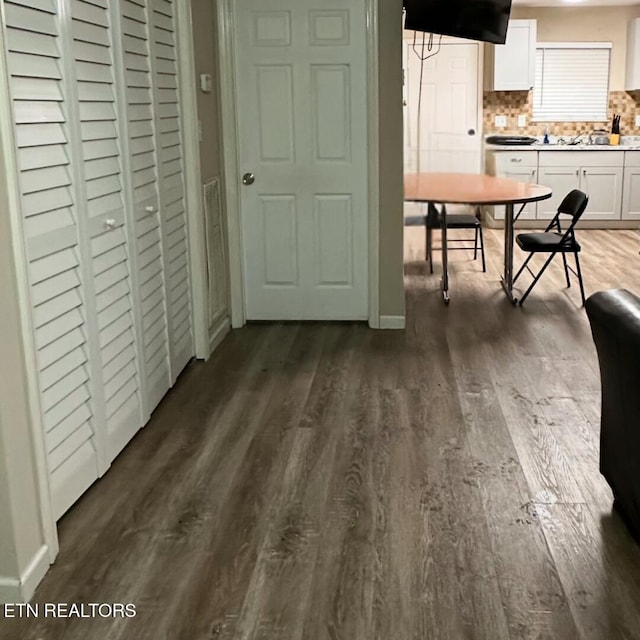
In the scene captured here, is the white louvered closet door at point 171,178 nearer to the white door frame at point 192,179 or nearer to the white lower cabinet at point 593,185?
the white door frame at point 192,179

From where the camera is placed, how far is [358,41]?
473cm

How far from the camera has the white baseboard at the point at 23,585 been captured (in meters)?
2.28

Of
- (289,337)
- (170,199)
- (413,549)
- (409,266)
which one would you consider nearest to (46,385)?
(413,549)

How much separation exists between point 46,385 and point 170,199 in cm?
163

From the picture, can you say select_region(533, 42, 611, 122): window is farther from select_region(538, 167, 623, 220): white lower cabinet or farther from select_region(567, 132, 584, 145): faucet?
select_region(538, 167, 623, 220): white lower cabinet

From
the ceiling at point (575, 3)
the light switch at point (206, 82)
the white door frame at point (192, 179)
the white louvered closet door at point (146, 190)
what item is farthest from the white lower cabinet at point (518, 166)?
the white louvered closet door at point (146, 190)

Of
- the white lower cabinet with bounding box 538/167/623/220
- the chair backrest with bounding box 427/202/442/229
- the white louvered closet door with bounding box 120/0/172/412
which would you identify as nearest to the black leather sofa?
the white louvered closet door with bounding box 120/0/172/412

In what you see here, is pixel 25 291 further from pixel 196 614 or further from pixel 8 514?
pixel 196 614

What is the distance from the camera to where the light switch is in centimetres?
441

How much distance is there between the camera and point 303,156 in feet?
16.3

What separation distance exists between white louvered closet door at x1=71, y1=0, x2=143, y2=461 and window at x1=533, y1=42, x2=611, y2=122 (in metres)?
6.89

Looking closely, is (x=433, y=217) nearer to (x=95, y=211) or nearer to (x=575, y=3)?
(x=95, y=211)

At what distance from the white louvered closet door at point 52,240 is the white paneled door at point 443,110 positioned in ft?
21.5

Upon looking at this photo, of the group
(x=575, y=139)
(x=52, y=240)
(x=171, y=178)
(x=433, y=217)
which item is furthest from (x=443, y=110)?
(x=52, y=240)
